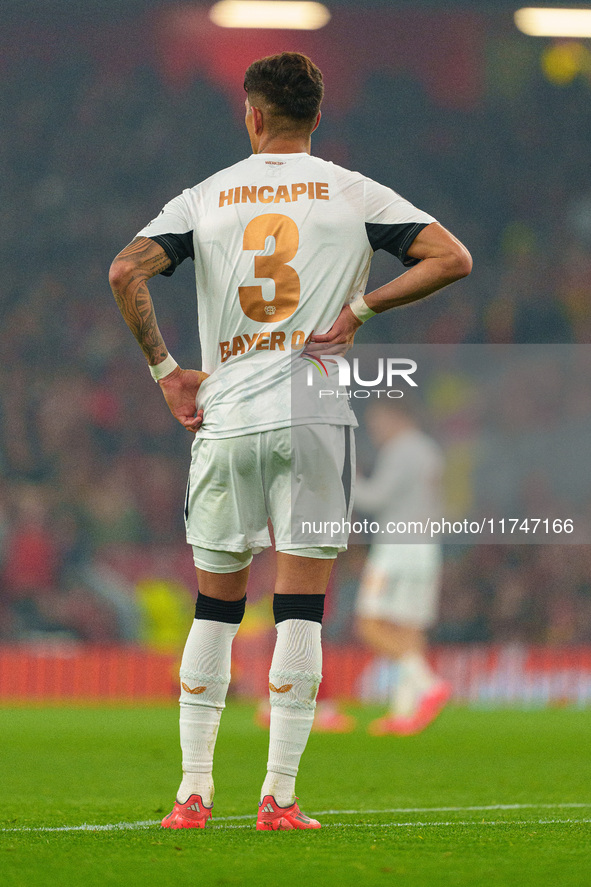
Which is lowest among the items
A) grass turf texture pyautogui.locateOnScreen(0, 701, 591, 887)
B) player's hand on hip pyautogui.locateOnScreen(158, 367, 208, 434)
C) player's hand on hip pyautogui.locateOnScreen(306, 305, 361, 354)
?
grass turf texture pyautogui.locateOnScreen(0, 701, 591, 887)

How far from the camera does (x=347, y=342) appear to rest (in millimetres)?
3295

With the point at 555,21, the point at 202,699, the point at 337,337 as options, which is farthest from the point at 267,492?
the point at 555,21

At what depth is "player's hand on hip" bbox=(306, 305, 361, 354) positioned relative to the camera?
128 inches

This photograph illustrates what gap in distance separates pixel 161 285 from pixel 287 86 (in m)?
11.4

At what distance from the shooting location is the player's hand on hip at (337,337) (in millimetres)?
3258

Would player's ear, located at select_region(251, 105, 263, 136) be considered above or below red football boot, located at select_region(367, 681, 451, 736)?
above

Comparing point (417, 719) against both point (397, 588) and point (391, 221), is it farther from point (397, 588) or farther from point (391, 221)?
point (391, 221)

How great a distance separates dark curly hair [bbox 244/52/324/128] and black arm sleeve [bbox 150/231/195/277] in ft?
1.31

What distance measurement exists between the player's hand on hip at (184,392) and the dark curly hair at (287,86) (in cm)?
72

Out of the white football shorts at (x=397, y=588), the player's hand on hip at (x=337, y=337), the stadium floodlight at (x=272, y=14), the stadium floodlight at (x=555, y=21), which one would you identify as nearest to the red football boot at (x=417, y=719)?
the white football shorts at (x=397, y=588)

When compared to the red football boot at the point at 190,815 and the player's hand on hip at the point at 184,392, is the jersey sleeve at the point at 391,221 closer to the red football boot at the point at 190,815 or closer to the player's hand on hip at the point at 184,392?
the player's hand on hip at the point at 184,392

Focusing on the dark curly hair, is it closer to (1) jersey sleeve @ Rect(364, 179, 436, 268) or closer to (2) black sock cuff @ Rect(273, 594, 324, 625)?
(1) jersey sleeve @ Rect(364, 179, 436, 268)

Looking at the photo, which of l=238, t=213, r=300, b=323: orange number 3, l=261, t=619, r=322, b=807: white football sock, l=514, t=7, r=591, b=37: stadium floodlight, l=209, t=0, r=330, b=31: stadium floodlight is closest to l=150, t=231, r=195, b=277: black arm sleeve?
l=238, t=213, r=300, b=323: orange number 3

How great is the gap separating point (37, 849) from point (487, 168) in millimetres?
13646
